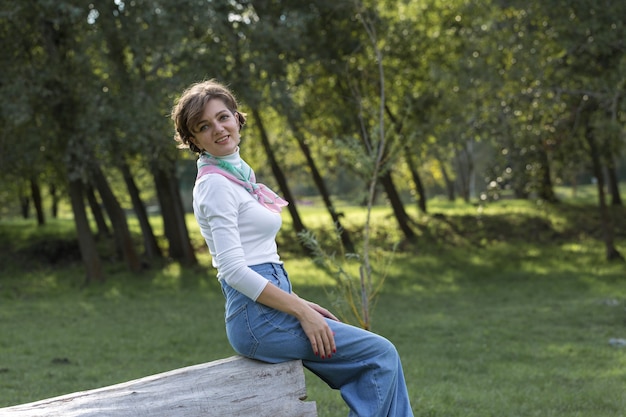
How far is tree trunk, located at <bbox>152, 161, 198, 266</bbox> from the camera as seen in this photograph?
2111cm

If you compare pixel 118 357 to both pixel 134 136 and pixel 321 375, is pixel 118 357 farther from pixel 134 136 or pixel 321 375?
pixel 321 375

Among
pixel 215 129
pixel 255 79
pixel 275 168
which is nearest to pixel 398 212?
pixel 275 168

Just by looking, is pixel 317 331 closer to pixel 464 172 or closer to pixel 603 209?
pixel 603 209

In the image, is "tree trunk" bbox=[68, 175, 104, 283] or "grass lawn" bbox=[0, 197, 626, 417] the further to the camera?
"tree trunk" bbox=[68, 175, 104, 283]

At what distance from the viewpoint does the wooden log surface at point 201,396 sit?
143 inches

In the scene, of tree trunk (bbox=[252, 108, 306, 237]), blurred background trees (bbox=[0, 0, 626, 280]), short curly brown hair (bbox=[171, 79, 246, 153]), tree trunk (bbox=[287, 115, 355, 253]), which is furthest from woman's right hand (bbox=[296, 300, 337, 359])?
tree trunk (bbox=[252, 108, 306, 237])

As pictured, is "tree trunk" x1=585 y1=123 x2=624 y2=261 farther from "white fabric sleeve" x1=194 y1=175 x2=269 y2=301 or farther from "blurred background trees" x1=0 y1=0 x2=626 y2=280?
"white fabric sleeve" x1=194 y1=175 x2=269 y2=301

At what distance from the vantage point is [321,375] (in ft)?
13.4

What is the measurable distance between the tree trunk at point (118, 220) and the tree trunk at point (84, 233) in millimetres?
554

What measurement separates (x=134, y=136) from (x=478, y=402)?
10.7 metres

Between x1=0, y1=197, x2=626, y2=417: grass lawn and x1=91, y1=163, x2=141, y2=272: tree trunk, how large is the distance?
369 mm

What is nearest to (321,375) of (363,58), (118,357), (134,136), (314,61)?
(118,357)

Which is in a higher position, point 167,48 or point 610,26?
point 167,48

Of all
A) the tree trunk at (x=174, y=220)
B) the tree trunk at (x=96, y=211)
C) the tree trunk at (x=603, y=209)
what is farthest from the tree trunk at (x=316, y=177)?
the tree trunk at (x=603, y=209)
